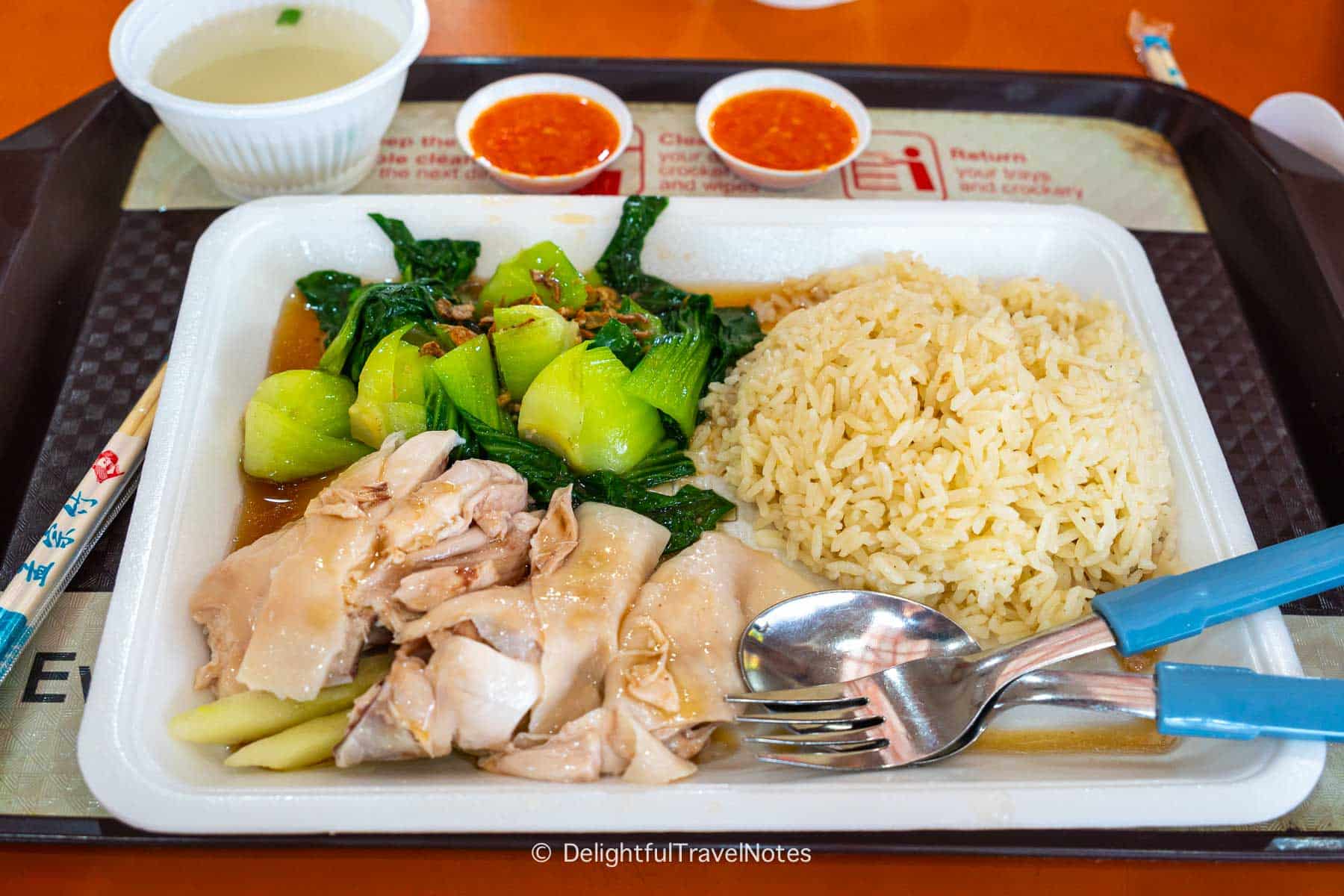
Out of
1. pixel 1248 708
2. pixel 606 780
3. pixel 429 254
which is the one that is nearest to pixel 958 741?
pixel 1248 708

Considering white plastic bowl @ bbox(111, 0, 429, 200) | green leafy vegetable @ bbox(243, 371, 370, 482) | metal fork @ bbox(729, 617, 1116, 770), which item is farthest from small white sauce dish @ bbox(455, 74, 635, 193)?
metal fork @ bbox(729, 617, 1116, 770)

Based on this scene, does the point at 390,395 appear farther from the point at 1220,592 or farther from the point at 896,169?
the point at 896,169

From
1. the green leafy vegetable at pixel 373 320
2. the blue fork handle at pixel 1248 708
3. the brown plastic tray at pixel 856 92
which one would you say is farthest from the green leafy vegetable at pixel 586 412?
the blue fork handle at pixel 1248 708

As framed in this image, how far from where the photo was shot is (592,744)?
6.88ft

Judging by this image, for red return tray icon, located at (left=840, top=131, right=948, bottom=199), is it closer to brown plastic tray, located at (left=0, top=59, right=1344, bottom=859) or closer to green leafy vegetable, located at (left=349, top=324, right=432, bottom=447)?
brown plastic tray, located at (left=0, top=59, right=1344, bottom=859)

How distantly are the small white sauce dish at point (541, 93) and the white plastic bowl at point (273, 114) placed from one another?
341mm

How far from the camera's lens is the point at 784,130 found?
3949mm

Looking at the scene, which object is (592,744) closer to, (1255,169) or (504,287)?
(504,287)

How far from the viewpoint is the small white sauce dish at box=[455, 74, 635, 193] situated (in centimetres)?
364

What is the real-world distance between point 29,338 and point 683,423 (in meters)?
2.33

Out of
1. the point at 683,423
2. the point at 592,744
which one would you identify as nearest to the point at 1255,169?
the point at 683,423

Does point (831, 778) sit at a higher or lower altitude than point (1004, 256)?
lower

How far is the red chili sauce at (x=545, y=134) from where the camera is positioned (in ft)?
12.2

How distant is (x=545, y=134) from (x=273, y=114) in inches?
44.0
